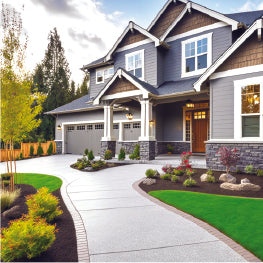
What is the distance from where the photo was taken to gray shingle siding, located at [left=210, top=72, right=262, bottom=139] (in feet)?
29.5

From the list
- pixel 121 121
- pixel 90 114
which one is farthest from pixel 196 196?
pixel 90 114

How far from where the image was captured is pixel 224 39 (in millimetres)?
11984

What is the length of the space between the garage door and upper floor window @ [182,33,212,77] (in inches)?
319

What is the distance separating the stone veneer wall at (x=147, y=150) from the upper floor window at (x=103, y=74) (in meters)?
7.92

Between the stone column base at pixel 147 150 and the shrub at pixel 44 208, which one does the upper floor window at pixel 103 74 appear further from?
the shrub at pixel 44 208

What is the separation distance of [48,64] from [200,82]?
2831 cm

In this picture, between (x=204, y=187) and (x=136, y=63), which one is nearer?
(x=204, y=187)

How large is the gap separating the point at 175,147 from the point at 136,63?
259 inches

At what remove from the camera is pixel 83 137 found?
60.3ft

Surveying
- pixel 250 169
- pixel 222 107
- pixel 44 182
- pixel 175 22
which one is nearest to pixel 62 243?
pixel 44 182

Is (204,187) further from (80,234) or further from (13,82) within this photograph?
(13,82)

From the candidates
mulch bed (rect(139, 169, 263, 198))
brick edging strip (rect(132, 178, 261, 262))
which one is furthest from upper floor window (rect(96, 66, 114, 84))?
brick edging strip (rect(132, 178, 261, 262))

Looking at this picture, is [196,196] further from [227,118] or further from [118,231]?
[227,118]

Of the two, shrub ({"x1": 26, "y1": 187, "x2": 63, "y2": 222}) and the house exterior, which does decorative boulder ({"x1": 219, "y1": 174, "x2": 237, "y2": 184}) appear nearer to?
the house exterior
